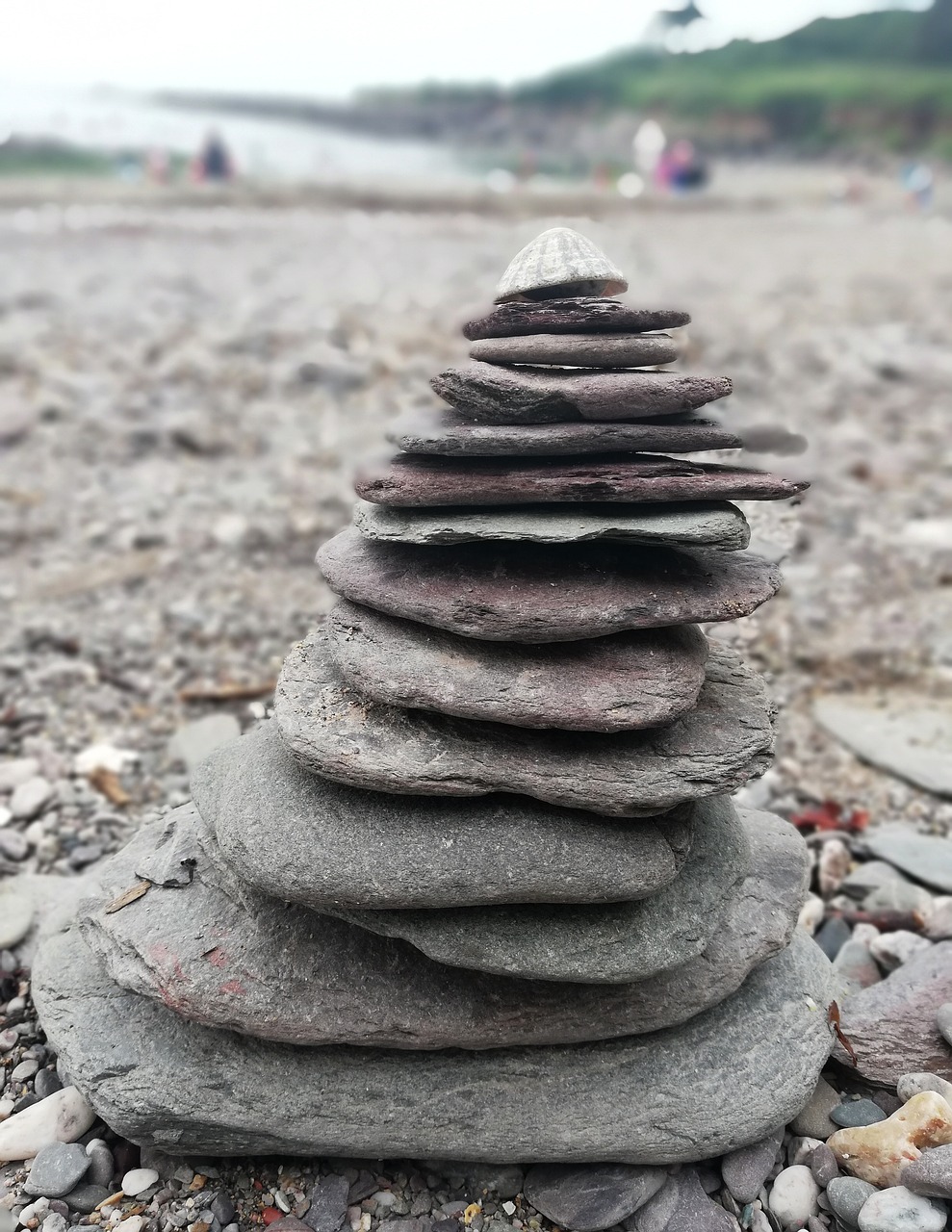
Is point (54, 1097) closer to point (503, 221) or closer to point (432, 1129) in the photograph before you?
point (432, 1129)

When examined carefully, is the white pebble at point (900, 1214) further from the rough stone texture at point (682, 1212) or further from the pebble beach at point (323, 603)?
the rough stone texture at point (682, 1212)

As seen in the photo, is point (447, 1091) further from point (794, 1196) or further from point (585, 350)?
point (585, 350)

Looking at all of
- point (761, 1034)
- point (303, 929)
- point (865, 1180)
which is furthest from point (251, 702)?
point (865, 1180)

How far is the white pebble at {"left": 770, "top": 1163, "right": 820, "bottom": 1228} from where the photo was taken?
3.44 meters

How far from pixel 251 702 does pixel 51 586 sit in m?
2.42

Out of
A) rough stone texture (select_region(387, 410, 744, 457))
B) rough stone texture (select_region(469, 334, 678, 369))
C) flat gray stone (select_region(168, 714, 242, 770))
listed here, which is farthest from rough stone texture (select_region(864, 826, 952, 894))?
flat gray stone (select_region(168, 714, 242, 770))

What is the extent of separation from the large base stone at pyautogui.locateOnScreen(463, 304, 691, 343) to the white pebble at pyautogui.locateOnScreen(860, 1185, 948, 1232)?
3.04 m

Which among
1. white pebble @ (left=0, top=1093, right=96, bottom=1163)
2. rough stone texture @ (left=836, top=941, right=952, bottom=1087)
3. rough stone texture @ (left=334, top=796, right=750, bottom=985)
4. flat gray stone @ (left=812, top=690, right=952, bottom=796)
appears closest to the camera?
rough stone texture @ (left=334, top=796, right=750, bottom=985)

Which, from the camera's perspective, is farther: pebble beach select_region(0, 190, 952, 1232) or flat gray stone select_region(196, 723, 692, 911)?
pebble beach select_region(0, 190, 952, 1232)

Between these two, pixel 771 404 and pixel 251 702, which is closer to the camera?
pixel 251 702

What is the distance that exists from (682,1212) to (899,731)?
150 inches

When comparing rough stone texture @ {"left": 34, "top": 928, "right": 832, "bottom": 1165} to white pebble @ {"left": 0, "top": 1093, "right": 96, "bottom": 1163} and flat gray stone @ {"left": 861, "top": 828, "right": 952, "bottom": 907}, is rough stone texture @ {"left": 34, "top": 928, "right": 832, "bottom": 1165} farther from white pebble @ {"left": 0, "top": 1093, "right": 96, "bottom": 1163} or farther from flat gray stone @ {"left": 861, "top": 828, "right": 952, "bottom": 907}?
flat gray stone @ {"left": 861, "top": 828, "right": 952, "bottom": 907}

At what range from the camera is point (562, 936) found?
3379 millimetres

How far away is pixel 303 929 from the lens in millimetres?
3729
